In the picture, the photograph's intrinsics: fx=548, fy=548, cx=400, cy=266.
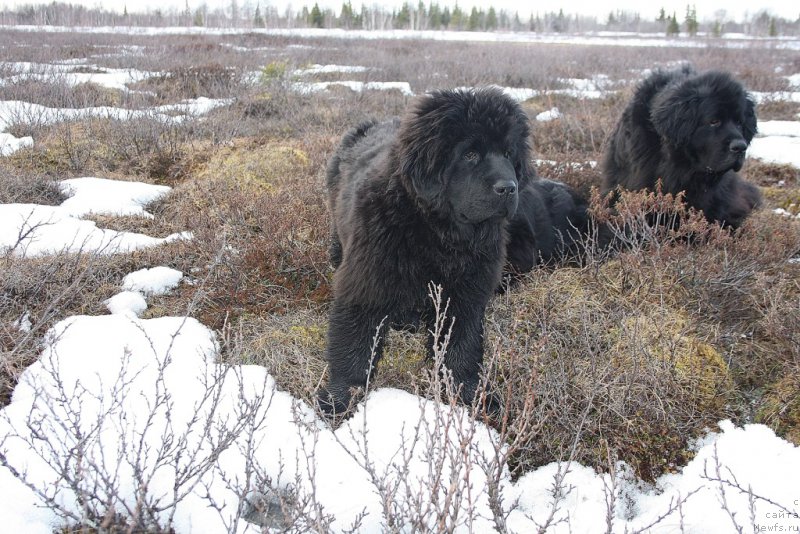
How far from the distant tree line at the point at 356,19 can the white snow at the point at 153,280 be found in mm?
43314

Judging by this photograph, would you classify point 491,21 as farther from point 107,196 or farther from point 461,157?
point 461,157

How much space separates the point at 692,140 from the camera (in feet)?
15.3

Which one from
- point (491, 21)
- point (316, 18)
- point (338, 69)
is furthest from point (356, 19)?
point (338, 69)

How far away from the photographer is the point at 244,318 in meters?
3.77

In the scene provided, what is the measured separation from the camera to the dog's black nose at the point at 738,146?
4.37 m

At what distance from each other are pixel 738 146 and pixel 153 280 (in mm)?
4690

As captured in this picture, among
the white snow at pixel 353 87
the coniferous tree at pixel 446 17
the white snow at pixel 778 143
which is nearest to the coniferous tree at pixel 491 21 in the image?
the coniferous tree at pixel 446 17

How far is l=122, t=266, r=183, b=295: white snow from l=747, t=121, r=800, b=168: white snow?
22.1 ft

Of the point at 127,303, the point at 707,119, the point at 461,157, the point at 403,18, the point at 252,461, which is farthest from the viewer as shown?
the point at 403,18

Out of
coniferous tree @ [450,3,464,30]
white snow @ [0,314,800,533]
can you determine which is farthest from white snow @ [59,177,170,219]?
coniferous tree @ [450,3,464,30]

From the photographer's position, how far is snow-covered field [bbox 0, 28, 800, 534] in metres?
1.87

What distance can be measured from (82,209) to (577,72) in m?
16.9

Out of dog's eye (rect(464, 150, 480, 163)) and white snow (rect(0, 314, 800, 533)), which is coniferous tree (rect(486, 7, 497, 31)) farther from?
white snow (rect(0, 314, 800, 533))

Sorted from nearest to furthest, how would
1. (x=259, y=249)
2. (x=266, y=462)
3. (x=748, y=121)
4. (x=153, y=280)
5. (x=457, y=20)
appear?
(x=266, y=462)
(x=153, y=280)
(x=259, y=249)
(x=748, y=121)
(x=457, y=20)
